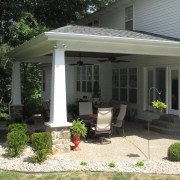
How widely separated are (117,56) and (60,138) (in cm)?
922

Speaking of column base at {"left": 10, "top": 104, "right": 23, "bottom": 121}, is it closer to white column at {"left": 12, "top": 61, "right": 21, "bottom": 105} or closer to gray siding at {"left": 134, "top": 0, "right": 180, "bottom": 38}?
white column at {"left": 12, "top": 61, "right": 21, "bottom": 105}

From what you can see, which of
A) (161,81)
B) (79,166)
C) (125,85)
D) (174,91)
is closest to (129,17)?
(125,85)

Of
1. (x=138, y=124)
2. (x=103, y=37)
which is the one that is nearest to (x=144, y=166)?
(x=103, y=37)

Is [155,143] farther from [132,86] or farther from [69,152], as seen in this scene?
[132,86]

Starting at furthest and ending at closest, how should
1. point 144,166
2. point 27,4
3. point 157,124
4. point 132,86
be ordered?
point 27,4
point 132,86
point 157,124
point 144,166

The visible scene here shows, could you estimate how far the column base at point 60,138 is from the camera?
9633 mm

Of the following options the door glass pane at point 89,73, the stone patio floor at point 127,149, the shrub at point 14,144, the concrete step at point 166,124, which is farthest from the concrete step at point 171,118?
the door glass pane at point 89,73

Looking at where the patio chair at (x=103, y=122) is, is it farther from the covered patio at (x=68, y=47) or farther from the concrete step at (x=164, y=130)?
the concrete step at (x=164, y=130)

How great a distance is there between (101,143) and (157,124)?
3844mm

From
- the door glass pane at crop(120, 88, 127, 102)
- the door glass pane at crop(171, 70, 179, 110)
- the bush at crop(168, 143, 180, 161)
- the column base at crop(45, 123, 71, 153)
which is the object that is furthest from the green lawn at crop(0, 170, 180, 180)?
the door glass pane at crop(120, 88, 127, 102)

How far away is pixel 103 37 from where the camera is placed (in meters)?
10.4

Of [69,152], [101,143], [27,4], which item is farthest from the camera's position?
[27,4]

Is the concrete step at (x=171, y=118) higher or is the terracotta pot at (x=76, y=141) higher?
the concrete step at (x=171, y=118)

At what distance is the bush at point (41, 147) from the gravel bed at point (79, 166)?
0.53ft
